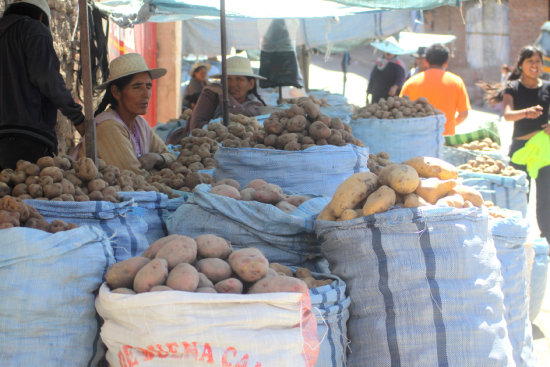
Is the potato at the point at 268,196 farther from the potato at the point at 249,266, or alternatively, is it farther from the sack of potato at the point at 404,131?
the sack of potato at the point at 404,131

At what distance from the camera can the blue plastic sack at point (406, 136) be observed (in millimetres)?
4875

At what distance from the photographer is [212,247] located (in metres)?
1.80

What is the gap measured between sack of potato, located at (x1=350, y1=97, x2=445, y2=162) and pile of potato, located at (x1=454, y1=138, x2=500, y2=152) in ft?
3.35

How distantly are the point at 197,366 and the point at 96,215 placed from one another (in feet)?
2.91

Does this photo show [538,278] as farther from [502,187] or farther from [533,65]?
[533,65]

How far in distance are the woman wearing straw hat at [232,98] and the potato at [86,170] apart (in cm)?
300

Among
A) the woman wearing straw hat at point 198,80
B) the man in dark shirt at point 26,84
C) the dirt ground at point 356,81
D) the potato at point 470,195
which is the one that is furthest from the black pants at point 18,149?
the dirt ground at point 356,81

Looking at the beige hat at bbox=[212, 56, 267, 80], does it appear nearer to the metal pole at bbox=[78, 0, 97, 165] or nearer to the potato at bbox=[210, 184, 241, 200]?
the metal pole at bbox=[78, 0, 97, 165]

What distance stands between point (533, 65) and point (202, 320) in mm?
5096

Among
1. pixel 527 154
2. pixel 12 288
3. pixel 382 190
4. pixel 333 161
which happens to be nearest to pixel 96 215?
pixel 12 288

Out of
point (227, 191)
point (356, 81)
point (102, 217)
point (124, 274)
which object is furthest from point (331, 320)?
point (356, 81)

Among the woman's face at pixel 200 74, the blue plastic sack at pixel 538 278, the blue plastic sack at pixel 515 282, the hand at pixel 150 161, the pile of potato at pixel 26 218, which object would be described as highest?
the woman's face at pixel 200 74

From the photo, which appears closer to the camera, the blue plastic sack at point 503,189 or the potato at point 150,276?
the potato at point 150,276

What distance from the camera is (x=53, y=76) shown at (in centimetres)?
368
